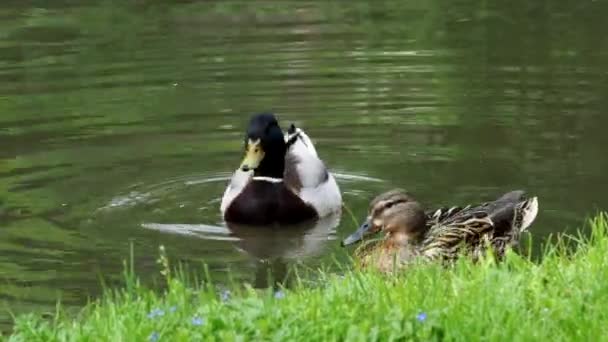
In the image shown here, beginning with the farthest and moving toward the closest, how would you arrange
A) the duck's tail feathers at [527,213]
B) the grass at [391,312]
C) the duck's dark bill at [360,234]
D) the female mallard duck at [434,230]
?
the duck's tail feathers at [527,213], the duck's dark bill at [360,234], the female mallard duck at [434,230], the grass at [391,312]

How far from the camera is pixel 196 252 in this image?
9.85 metres

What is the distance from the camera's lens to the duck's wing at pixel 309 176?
11.1 m

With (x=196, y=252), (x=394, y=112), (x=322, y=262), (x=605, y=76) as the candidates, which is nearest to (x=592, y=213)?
(x=322, y=262)

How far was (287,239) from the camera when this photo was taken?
10758 mm

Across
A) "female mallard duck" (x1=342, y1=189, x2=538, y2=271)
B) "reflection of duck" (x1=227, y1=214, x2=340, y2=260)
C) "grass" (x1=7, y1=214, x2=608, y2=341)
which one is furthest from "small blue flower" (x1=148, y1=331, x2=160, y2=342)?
"reflection of duck" (x1=227, y1=214, x2=340, y2=260)

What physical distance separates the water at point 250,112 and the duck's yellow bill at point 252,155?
47 cm

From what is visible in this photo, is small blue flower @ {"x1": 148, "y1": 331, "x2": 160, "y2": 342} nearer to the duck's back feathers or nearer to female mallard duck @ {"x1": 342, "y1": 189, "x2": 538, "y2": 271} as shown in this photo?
female mallard duck @ {"x1": 342, "y1": 189, "x2": 538, "y2": 271}

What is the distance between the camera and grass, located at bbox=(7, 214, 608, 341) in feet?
18.8

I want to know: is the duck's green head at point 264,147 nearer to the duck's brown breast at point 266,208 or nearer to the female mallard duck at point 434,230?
the duck's brown breast at point 266,208

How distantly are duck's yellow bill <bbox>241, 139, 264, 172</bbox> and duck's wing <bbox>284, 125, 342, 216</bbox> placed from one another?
40 cm

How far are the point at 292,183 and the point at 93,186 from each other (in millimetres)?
1505

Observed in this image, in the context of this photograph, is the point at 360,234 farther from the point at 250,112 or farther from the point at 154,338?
the point at 250,112

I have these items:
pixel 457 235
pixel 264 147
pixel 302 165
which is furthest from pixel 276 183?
pixel 457 235

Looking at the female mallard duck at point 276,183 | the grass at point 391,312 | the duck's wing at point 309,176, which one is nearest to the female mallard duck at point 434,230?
the grass at point 391,312
